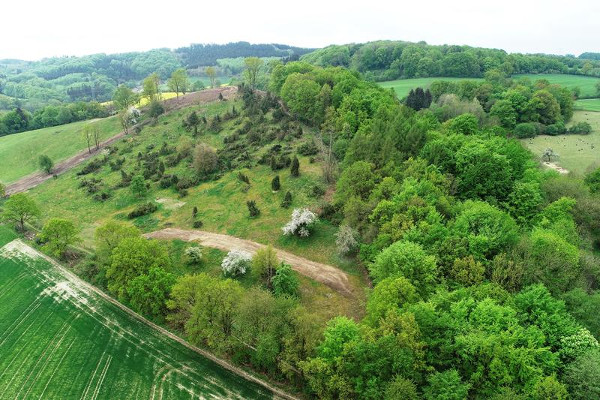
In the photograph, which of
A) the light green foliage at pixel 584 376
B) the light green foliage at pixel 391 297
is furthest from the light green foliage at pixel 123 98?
the light green foliage at pixel 584 376

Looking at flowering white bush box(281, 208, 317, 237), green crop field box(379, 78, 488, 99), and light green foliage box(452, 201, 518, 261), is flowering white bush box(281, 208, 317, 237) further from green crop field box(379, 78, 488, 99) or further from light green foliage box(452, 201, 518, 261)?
green crop field box(379, 78, 488, 99)

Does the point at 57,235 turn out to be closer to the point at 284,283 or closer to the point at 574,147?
the point at 284,283

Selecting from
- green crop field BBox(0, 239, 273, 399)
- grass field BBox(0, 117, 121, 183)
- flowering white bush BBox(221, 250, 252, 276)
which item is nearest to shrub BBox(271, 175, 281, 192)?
flowering white bush BBox(221, 250, 252, 276)

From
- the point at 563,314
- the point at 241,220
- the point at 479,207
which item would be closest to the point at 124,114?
the point at 241,220

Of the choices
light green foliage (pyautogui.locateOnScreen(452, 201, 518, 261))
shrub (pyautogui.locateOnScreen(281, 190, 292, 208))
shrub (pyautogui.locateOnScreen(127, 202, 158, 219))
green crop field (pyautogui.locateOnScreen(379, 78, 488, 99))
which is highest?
green crop field (pyautogui.locateOnScreen(379, 78, 488, 99))

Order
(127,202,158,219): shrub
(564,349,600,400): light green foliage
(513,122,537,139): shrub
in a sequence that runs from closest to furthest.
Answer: (564,349,600,400): light green foliage
(127,202,158,219): shrub
(513,122,537,139): shrub

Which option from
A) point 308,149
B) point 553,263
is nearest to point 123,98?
point 308,149
